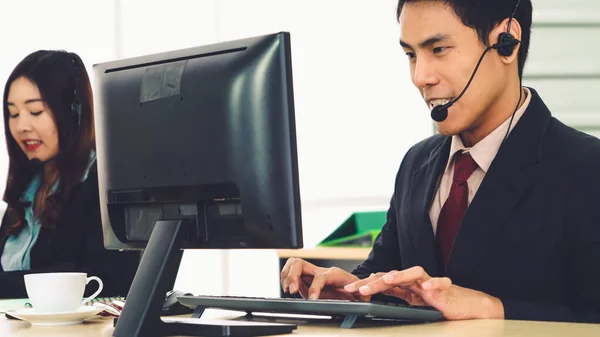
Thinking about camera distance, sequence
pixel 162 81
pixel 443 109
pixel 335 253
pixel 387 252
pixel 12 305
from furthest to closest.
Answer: pixel 335 253 → pixel 387 252 → pixel 12 305 → pixel 443 109 → pixel 162 81

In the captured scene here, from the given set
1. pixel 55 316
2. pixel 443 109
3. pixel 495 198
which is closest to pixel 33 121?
pixel 55 316

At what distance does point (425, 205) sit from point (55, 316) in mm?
819

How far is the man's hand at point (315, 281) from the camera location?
1685 mm

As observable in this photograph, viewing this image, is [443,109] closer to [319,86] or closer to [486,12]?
[486,12]

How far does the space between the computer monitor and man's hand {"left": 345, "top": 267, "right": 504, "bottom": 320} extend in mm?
197

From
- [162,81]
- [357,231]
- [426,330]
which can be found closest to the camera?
[426,330]

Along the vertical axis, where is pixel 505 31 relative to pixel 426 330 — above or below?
above

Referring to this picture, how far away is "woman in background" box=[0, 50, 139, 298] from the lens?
9.13 feet

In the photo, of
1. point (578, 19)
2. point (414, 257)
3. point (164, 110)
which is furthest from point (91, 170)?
point (578, 19)

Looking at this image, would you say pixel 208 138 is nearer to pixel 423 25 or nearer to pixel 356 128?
pixel 423 25

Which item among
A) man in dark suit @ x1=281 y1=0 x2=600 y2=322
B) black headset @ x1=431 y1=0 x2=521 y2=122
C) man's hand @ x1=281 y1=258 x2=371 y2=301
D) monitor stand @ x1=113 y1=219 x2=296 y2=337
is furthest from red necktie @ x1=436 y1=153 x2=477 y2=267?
monitor stand @ x1=113 y1=219 x2=296 y2=337

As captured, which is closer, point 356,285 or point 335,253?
point 356,285

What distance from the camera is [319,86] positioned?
3.99 meters

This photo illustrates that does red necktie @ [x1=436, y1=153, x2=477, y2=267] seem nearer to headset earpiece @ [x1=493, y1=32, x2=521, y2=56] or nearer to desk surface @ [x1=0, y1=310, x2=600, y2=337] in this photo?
headset earpiece @ [x1=493, y1=32, x2=521, y2=56]
